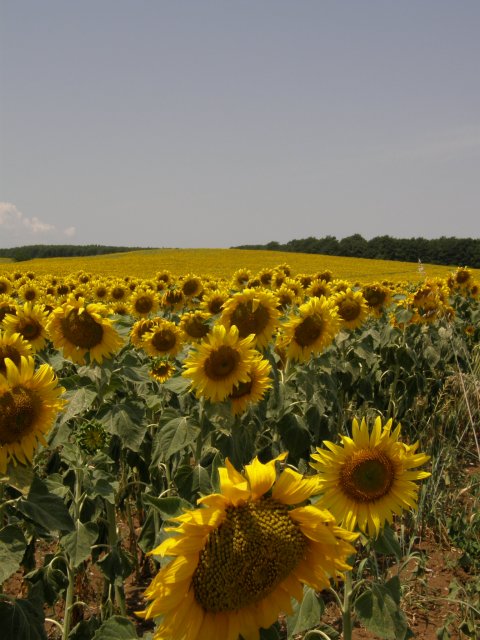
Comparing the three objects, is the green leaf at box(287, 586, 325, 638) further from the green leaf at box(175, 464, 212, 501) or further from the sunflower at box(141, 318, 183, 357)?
the sunflower at box(141, 318, 183, 357)

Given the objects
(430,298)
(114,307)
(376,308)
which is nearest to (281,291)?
(376,308)

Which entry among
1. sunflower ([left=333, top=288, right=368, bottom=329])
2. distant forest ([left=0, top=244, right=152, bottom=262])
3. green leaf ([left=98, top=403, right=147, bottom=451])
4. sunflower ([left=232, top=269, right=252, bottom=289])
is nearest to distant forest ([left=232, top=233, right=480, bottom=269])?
distant forest ([left=0, top=244, right=152, bottom=262])

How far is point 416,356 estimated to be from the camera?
244 inches

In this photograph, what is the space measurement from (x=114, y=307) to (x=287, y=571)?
20.4 feet

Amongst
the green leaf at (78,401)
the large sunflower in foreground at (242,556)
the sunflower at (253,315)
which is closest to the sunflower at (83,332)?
the green leaf at (78,401)

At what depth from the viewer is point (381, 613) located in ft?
6.05

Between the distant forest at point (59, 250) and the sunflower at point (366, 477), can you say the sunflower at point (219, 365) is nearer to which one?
the sunflower at point (366, 477)

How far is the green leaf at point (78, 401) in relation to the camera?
9.71 ft

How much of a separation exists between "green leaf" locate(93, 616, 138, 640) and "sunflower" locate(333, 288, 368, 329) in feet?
12.8

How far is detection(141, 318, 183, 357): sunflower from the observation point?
4.67 m

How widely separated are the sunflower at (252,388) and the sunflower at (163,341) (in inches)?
66.3

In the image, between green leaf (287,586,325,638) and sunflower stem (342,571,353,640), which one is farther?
sunflower stem (342,571,353,640)

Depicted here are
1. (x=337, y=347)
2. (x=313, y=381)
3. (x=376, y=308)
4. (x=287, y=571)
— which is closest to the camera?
(x=287, y=571)

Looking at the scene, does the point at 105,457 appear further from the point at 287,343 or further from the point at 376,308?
the point at 376,308
